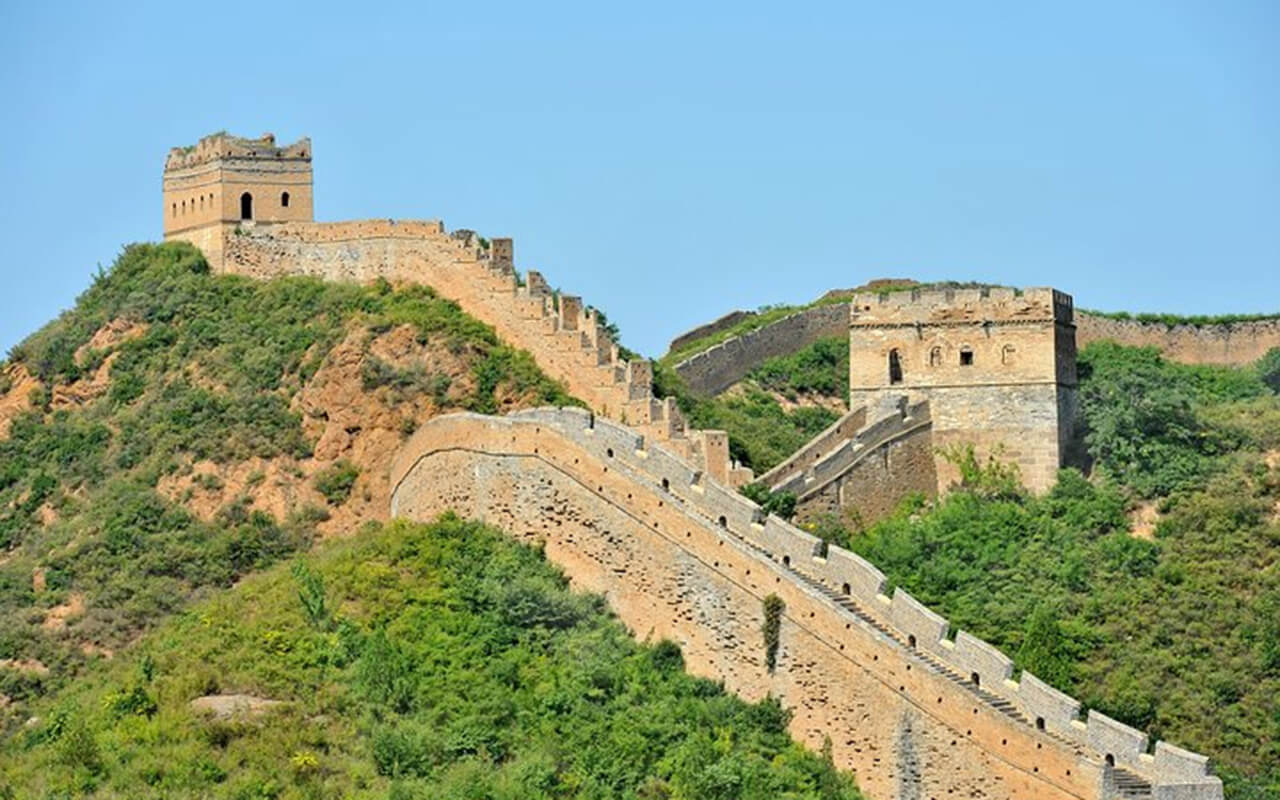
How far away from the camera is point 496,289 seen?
56938mm

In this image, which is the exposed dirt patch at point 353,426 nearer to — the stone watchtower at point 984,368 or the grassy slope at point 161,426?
the grassy slope at point 161,426

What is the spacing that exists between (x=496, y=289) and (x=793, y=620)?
1333 cm

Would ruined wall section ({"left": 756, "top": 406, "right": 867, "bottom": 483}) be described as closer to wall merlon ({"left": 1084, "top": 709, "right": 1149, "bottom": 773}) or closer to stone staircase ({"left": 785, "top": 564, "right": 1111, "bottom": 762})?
stone staircase ({"left": 785, "top": 564, "right": 1111, "bottom": 762})

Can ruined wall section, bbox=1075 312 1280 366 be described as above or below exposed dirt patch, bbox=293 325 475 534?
above

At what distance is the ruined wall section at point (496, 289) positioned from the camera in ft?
169

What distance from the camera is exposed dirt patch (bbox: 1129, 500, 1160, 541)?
53062mm

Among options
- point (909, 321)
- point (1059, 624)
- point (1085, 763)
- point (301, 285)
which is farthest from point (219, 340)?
point (1085, 763)

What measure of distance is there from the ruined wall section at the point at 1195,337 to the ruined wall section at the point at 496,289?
1333 centimetres

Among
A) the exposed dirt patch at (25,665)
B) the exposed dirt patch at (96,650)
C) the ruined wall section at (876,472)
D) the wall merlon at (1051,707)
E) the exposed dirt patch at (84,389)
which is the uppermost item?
the exposed dirt patch at (84,389)

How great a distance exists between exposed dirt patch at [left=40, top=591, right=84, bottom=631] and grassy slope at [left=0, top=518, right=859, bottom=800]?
195 inches

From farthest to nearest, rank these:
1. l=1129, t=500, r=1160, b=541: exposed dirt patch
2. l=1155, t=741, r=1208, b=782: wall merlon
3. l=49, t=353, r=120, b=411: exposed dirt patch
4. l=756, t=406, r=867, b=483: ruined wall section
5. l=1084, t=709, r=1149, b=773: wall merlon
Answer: l=49, t=353, r=120, b=411: exposed dirt patch
l=1129, t=500, r=1160, b=541: exposed dirt patch
l=756, t=406, r=867, b=483: ruined wall section
l=1084, t=709, r=1149, b=773: wall merlon
l=1155, t=741, r=1208, b=782: wall merlon

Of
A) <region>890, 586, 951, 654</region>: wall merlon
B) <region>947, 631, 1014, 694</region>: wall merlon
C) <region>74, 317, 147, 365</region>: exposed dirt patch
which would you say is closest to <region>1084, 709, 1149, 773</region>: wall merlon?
<region>947, 631, 1014, 694</region>: wall merlon

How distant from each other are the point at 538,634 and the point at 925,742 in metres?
6.01

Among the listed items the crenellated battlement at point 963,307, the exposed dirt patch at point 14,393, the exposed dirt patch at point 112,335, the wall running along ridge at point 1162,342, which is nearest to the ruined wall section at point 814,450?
the crenellated battlement at point 963,307
